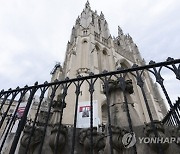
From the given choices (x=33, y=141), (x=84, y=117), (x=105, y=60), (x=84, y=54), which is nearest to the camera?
(x=33, y=141)

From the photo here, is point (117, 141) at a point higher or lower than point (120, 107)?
lower

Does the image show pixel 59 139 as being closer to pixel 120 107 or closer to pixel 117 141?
pixel 117 141

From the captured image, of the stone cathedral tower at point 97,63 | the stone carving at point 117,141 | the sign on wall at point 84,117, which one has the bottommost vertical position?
the stone carving at point 117,141

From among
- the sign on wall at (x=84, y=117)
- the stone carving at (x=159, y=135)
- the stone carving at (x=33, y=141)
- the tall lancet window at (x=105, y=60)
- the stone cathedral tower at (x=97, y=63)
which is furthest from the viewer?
the tall lancet window at (x=105, y=60)

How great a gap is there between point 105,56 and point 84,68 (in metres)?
7.48

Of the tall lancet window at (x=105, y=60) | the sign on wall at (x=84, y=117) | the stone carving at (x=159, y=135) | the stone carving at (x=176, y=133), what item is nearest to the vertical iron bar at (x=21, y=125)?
the stone carving at (x=159, y=135)

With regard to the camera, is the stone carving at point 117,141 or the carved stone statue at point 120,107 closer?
the stone carving at point 117,141

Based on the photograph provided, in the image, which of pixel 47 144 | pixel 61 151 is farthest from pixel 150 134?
pixel 47 144

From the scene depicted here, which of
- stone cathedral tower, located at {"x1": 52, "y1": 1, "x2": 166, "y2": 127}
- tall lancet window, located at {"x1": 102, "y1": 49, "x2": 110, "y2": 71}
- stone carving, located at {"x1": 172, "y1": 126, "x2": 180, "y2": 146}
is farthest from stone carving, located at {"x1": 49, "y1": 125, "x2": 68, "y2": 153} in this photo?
tall lancet window, located at {"x1": 102, "y1": 49, "x2": 110, "y2": 71}

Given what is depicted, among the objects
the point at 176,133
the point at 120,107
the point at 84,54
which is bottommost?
the point at 176,133

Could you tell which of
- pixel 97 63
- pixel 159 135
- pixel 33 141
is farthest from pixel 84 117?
pixel 97 63

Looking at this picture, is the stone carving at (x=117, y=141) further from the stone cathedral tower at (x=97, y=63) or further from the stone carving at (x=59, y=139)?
the stone cathedral tower at (x=97, y=63)

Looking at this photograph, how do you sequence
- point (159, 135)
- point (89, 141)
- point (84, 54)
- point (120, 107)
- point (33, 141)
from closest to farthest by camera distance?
point (159, 135), point (89, 141), point (33, 141), point (120, 107), point (84, 54)

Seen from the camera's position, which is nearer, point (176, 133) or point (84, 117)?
point (176, 133)
